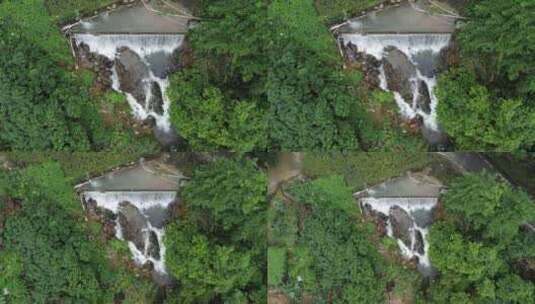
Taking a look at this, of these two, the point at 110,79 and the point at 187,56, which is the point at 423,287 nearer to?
the point at 187,56

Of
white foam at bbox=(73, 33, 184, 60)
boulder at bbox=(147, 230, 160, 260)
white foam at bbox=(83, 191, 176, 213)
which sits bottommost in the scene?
boulder at bbox=(147, 230, 160, 260)

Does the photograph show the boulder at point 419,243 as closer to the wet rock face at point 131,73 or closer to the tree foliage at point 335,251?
the tree foliage at point 335,251

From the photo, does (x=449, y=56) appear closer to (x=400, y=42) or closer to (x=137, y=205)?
(x=400, y=42)

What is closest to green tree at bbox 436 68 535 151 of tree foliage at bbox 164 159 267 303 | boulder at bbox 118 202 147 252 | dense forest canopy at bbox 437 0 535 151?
dense forest canopy at bbox 437 0 535 151

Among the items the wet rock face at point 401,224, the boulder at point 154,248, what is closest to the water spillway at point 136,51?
the boulder at point 154,248

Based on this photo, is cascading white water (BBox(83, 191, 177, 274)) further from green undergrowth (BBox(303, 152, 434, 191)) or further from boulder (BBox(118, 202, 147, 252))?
green undergrowth (BBox(303, 152, 434, 191))

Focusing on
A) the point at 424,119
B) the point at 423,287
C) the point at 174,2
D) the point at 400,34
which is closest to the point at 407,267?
the point at 423,287
